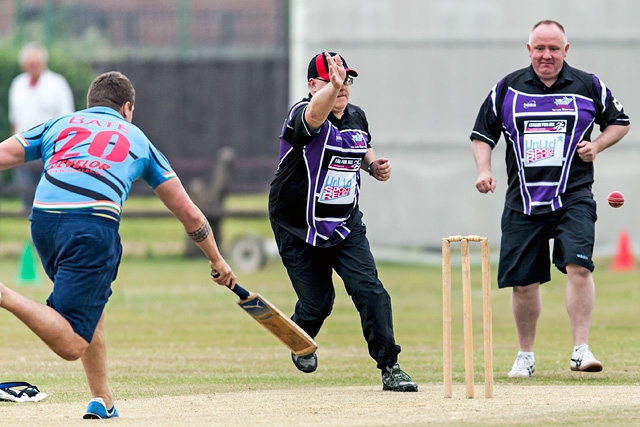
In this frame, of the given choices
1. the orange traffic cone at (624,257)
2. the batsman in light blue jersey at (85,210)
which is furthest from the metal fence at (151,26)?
the batsman in light blue jersey at (85,210)

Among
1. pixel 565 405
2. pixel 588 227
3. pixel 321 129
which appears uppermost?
pixel 321 129

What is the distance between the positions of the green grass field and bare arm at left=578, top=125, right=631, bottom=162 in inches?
55.5

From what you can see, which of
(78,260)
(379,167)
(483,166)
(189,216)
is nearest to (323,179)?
(379,167)

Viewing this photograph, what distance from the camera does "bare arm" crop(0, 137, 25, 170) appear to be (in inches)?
262

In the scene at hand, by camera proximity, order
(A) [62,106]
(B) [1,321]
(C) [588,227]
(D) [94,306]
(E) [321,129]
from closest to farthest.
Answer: (D) [94,306], (E) [321,129], (C) [588,227], (B) [1,321], (A) [62,106]

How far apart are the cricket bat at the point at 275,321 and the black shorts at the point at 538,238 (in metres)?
1.62

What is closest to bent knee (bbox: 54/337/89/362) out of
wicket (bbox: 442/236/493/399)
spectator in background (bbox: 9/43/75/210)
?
wicket (bbox: 442/236/493/399)

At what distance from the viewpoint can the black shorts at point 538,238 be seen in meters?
8.92

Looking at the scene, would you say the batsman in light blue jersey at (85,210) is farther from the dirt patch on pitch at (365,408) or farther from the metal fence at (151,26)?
the metal fence at (151,26)

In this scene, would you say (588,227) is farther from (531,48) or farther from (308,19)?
(308,19)

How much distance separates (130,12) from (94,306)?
2265 cm

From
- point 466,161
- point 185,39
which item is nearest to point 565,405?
point 466,161

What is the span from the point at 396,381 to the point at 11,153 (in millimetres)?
2709

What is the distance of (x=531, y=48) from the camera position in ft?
29.9
